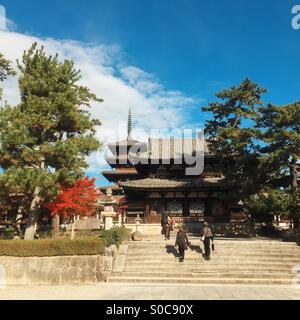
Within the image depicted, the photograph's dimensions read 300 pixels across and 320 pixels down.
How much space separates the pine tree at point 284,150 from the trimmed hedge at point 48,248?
521 inches

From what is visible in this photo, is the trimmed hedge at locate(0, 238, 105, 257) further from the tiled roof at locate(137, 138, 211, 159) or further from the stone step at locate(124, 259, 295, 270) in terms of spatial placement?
the tiled roof at locate(137, 138, 211, 159)

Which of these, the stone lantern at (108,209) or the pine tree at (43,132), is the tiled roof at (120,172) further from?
the pine tree at (43,132)

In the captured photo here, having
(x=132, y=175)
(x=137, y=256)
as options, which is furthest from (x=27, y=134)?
(x=132, y=175)

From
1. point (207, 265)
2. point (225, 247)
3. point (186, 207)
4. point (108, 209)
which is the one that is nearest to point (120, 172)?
point (186, 207)

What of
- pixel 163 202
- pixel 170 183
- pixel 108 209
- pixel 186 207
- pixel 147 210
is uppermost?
pixel 170 183

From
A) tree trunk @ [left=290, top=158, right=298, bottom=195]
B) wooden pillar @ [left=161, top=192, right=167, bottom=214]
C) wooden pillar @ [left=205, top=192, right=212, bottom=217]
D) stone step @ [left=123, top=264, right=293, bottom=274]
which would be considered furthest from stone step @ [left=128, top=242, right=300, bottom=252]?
wooden pillar @ [left=161, top=192, right=167, bottom=214]

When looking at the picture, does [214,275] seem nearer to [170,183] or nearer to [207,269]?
[207,269]

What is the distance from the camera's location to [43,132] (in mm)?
17047

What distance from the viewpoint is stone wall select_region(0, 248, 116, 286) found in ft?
44.6

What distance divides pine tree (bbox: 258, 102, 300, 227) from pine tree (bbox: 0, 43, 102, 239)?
11.9 metres

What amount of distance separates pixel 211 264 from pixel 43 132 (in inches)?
417

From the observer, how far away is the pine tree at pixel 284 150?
2128 cm

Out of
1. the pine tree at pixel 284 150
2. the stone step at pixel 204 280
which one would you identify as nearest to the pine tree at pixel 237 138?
the pine tree at pixel 284 150

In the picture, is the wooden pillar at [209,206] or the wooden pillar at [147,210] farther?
the wooden pillar at [147,210]
